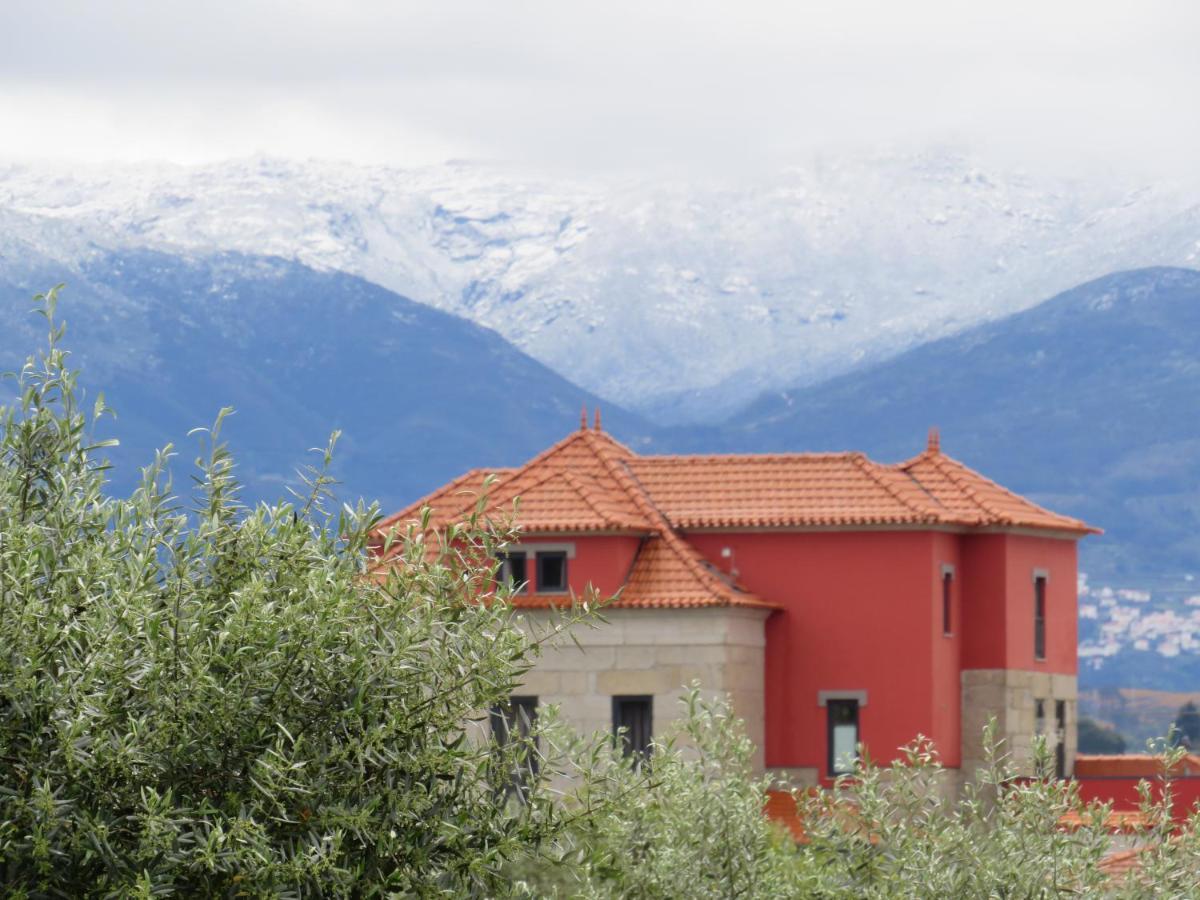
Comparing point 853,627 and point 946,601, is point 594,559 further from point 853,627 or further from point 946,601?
point 946,601

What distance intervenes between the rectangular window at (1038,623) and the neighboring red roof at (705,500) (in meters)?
1.79

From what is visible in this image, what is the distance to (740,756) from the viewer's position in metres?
32.0

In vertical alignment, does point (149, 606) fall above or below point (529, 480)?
below

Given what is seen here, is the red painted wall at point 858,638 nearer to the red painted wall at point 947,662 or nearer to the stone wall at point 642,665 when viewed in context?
the red painted wall at point 947,662

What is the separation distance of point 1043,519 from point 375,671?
50218mm

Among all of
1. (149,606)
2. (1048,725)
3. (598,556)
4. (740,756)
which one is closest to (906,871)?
(740,756)

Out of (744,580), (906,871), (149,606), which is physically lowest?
(906,871)

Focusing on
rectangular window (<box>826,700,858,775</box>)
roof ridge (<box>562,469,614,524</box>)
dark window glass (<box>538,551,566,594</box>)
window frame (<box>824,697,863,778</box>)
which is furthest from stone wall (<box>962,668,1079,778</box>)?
dark window glass (<box>538,551,566,594</box>)

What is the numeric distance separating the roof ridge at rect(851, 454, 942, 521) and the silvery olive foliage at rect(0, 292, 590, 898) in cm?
4299

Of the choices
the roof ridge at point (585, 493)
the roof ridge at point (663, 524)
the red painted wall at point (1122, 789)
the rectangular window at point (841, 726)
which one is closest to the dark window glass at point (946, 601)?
the rectangular window at point (841, 726)

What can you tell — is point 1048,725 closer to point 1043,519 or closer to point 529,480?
point 1043,519

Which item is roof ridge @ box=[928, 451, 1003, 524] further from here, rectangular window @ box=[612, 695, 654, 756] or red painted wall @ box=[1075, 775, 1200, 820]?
rectangular window @ box=[612, 695, 654, 756]

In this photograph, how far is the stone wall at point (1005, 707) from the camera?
62781mm

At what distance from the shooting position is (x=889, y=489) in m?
64.0
